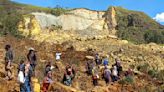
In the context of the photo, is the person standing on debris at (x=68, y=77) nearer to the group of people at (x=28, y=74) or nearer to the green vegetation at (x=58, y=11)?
the group of people at (x=28, y=74)

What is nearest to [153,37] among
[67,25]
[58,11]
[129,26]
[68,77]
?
[129,26]

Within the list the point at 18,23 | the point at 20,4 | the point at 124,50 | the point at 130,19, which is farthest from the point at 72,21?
the point at 20,4

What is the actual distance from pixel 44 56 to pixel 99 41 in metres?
17.9

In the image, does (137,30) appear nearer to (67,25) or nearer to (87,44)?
(67,25)

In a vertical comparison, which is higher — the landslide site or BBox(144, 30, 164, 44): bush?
the landslide site

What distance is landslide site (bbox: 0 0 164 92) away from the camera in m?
26.9

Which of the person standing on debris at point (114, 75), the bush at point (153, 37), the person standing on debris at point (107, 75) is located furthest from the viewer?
the bush at point (153, 37)

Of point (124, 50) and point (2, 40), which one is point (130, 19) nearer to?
point (124, 50)

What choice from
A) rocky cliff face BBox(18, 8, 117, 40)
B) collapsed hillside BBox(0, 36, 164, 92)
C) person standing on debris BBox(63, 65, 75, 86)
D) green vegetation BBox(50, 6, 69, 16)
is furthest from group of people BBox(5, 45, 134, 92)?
green vegetation BBox(50, 6, 69, 16)

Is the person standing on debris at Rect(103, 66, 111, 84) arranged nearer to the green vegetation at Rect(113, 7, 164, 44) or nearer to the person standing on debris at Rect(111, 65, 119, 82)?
the person standing on debris at Rect(111, 65, 119, 82)

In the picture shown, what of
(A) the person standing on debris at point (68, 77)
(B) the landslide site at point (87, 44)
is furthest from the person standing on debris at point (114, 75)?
(A) the person standing on debris at point (68, 77)

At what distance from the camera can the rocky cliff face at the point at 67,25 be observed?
60.6 meters

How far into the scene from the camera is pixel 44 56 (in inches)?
1419

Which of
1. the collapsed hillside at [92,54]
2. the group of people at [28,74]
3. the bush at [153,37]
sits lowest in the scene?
the bush at [153,37]
